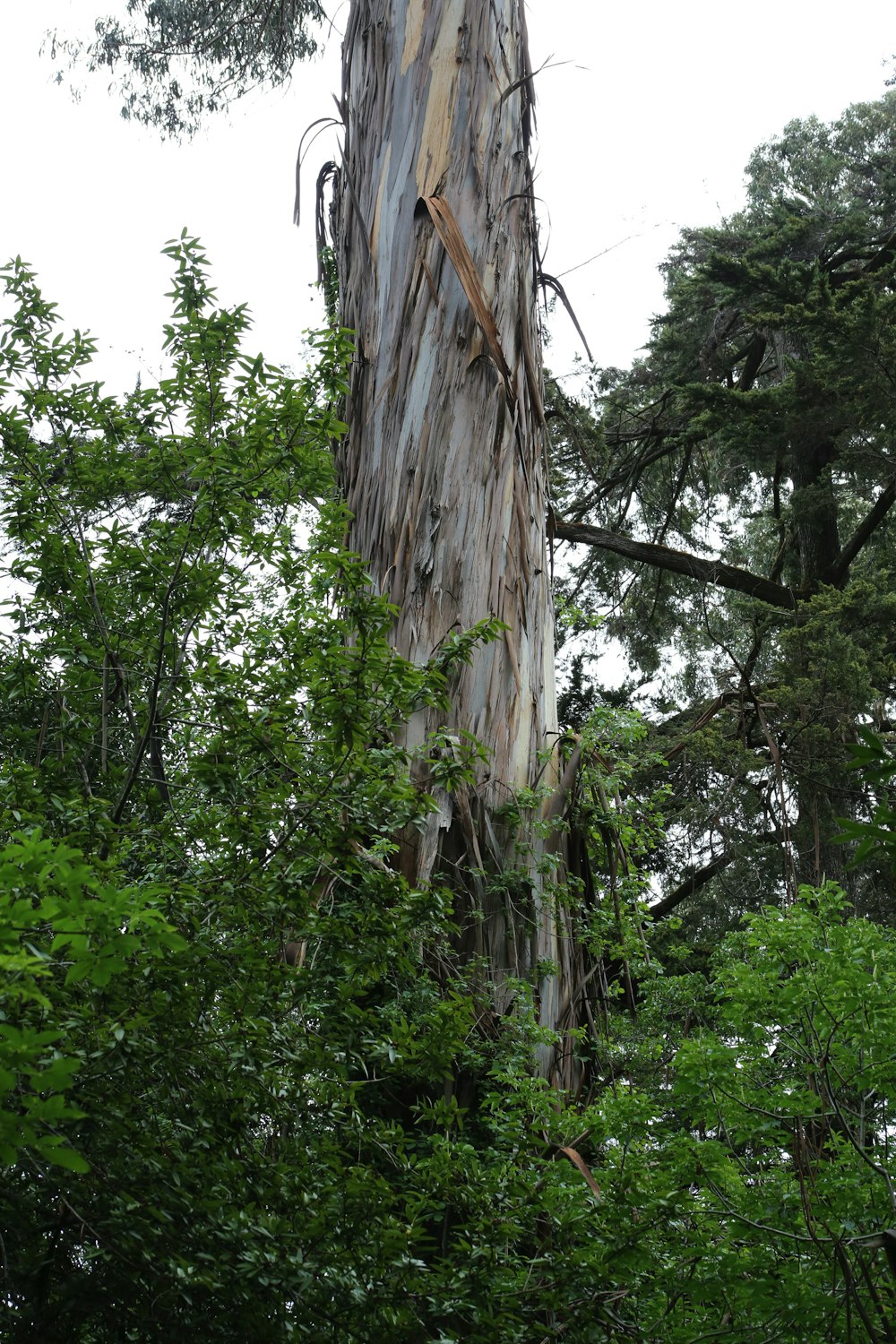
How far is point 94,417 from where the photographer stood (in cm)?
345

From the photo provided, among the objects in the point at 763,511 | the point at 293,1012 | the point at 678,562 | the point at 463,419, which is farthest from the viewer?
the point at 763,511

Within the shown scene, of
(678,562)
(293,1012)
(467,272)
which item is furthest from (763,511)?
(293,1012)

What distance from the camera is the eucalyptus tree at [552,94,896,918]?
8742 millimetres

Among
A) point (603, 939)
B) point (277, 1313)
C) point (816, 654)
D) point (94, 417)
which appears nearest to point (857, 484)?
point (816, 654)

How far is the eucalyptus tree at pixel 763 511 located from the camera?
874 cm

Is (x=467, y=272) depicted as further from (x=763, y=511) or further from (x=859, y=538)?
(x=763, y=511)

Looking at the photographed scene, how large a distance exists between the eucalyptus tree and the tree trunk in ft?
4.56

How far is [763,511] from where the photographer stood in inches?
551

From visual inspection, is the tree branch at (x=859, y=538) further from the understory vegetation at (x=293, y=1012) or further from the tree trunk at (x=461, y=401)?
the understory vegetation at (x=293, y=1012)

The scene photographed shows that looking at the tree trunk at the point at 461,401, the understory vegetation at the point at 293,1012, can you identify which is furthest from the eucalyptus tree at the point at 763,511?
the understory vegetation at the point at 293,1012

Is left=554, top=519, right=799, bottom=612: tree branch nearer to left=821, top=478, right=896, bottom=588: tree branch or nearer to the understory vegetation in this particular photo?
left=821, top=478, right=896, bottom=588: tree branch

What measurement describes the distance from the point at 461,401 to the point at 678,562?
4839mm

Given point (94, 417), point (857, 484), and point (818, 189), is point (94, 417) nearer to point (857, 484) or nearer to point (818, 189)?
point (857, 484)

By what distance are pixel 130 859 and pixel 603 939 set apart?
7.46ft
